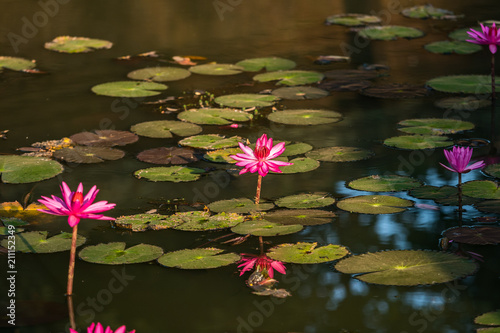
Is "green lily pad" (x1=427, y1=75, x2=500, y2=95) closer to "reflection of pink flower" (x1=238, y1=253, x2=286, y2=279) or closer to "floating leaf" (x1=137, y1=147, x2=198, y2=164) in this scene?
"floating leaf" (x1=137, y1=147, x2=198, y2=164)

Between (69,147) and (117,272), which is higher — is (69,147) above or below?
above

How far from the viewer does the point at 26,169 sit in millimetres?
4414

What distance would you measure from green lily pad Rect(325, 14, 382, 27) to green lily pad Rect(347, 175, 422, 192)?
191 inches

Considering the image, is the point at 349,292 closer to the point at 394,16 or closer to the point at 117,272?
the point at 117,272

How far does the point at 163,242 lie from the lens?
139 inches

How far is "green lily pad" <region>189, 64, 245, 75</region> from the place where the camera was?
6.70 m

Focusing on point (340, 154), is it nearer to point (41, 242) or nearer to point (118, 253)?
point (118, 253)

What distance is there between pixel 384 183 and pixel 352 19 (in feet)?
17.1

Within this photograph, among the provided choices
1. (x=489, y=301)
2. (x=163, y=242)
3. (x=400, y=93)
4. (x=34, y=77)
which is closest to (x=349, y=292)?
(x=489, y=301)

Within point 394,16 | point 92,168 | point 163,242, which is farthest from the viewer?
point 394,16

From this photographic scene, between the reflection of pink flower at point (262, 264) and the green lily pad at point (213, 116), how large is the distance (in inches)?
82.9

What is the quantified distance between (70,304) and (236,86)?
361 cm

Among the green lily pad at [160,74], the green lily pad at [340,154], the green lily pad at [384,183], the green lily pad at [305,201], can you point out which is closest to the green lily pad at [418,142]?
the green lily pad at [340,154]

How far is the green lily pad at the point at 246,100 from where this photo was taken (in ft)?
18.7
